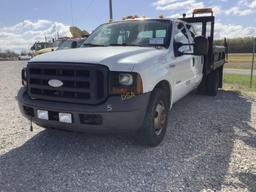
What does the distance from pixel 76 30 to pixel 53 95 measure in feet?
61.3

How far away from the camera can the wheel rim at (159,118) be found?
4473 millimetres

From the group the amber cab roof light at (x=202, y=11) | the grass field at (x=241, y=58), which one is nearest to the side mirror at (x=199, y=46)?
the amber cab roof light at (x=202, y=11)

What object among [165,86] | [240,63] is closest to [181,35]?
[165,86]

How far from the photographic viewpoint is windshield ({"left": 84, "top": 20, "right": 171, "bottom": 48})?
5090 millimetres

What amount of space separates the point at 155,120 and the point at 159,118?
0.10 metres

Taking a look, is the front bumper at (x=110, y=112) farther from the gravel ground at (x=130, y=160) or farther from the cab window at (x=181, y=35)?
the cab window at (x=181, y=35)

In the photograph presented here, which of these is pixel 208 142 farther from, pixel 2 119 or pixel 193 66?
pixel 2 119

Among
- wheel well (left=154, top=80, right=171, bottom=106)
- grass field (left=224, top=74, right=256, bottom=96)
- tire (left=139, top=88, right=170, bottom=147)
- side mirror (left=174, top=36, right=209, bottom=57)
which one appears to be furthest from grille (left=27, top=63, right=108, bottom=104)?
grass field (left=224, top=74, right=256, bottom=96)

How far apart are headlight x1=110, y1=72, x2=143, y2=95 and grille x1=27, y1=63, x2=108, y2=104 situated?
0.31ft

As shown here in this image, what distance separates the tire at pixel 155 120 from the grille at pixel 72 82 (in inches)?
29.6

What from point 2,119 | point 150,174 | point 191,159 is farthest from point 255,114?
point 2,119

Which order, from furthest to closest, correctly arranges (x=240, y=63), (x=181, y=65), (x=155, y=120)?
(x=240, y=63) < (x=181, y=65) < (x=155, y=120)

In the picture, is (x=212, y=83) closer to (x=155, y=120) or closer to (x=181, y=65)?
(x=181, y=65)

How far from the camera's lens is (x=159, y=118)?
4.53 m
